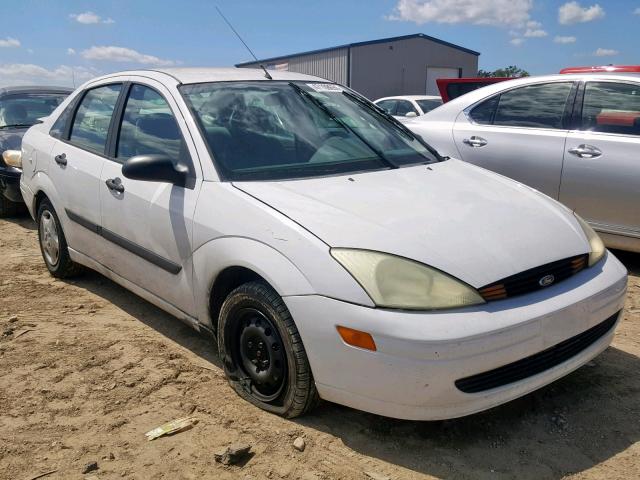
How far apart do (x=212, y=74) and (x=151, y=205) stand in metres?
0.92

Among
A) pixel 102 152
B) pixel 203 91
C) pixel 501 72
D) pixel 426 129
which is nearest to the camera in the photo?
pixel 203 91

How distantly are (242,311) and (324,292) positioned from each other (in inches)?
21.8

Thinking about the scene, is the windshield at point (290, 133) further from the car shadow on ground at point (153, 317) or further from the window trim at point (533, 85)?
the window trim at point (533, 85)

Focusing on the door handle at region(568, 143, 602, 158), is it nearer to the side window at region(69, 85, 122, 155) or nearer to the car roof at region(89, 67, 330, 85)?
the car roof at region(89, 67, 330, 85)

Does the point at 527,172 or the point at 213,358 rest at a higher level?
the point at 527,172

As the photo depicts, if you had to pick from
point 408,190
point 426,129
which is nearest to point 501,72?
point 426,129

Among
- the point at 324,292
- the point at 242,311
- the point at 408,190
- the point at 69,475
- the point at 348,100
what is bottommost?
the point at 69,475

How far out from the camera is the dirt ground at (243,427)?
95.3 inches

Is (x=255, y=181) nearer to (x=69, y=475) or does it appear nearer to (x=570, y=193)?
(x=69, y=475)

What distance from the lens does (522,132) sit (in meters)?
4.99

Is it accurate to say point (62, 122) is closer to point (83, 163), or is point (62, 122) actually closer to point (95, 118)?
point (95, 118)

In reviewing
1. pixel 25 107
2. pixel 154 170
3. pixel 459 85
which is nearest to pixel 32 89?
Answer: pixel 25 107

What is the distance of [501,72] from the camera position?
1687 inches

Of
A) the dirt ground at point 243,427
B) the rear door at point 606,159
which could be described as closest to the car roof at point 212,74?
the dirt ground at point 243,427
